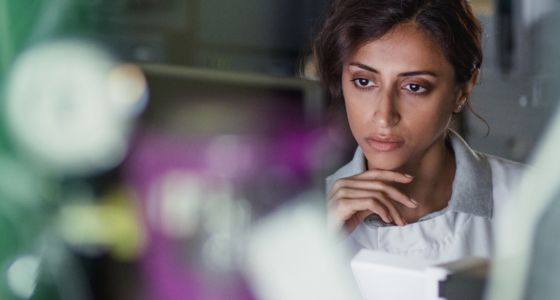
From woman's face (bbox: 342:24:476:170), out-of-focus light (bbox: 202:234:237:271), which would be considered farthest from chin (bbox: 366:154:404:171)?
out-of-focus light (bbox: 202:234:237:271)

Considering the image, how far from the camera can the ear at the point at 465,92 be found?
0.49 metres

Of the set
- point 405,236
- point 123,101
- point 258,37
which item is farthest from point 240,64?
point 405,236

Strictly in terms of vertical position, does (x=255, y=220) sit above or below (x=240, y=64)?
below

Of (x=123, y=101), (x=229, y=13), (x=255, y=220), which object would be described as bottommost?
(x=255, y=220)

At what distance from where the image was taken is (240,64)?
55 cm

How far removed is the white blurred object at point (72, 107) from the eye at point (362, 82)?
27cm

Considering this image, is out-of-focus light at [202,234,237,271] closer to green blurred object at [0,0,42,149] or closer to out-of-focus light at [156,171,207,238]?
out-of-focus light at [156,171,207,238]

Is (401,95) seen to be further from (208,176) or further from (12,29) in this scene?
(12,29)

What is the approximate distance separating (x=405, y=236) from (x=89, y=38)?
52 centimetres

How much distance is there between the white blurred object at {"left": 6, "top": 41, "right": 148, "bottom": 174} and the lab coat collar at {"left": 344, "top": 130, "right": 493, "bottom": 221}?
0.33m

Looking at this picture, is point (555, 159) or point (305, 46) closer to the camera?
point (555, 159)

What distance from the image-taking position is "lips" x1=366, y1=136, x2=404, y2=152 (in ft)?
1.64

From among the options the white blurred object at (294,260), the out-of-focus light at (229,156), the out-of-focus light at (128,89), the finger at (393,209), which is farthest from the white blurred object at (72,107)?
the finger at (393,209)

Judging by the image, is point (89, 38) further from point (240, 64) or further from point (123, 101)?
point (240, 64)
